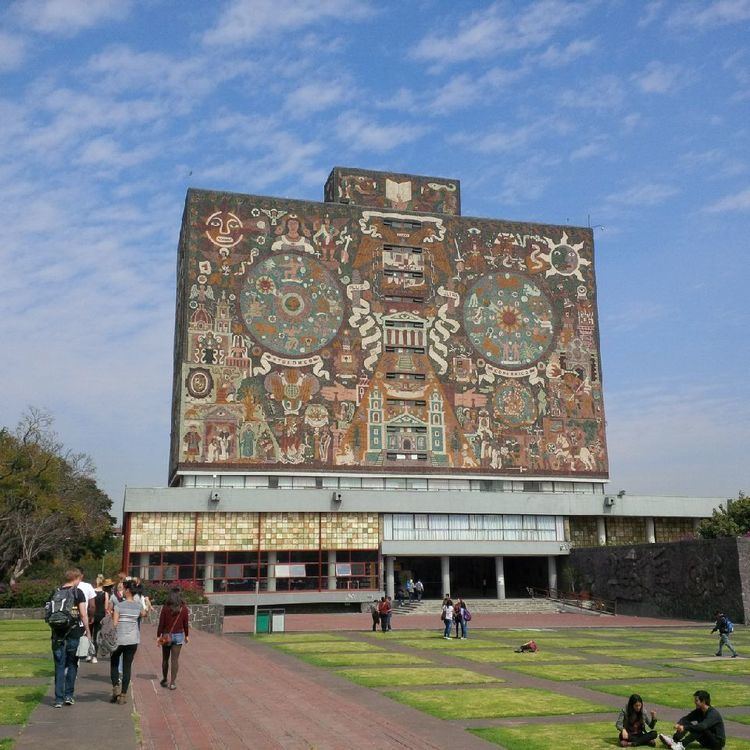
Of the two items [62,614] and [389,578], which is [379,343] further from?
[62,614]

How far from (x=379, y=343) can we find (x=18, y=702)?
141 ft

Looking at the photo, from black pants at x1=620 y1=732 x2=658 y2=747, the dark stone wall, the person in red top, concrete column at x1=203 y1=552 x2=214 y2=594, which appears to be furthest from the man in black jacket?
concrete column at x1=203 y1=552 x2=214 y2=594

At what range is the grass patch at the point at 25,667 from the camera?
15.7 m

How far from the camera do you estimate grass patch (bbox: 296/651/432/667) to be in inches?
765

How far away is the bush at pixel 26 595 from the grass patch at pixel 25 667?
15433mm

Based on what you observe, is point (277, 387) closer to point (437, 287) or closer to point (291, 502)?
point (291, 502)

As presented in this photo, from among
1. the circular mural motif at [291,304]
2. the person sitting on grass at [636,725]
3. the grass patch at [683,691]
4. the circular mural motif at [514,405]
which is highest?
the circular mural motif at [291,304]

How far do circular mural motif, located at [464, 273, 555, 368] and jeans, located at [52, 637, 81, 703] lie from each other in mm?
45521

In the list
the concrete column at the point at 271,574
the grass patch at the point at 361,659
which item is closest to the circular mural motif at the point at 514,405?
the concrete column at the point at 271,574

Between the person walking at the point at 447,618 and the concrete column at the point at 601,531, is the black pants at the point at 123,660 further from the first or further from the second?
the concrete column at the point at 601,531

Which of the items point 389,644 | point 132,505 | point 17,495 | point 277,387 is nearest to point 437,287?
point 277,387

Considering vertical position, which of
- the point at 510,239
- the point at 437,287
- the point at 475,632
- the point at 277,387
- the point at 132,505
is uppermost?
the point at 510,239

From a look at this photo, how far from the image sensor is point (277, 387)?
51.2 metres

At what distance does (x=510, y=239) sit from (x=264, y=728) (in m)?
50.6
